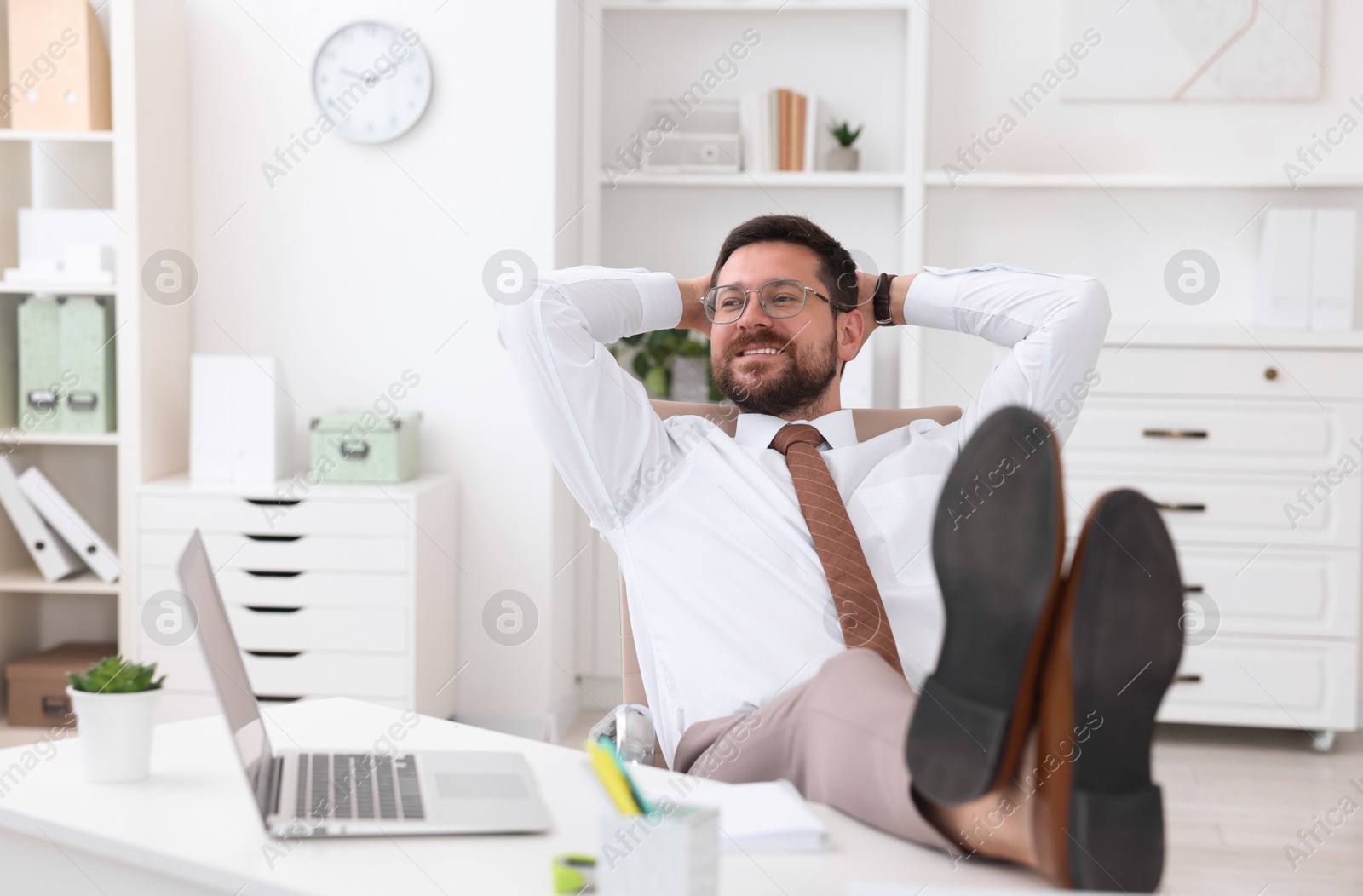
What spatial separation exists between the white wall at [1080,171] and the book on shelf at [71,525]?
2.27m

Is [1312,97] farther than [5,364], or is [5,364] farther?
[1312,97]

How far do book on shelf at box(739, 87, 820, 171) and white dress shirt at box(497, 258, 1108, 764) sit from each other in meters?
1.58

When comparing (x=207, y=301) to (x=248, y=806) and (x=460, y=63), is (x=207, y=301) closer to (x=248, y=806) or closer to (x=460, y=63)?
(x=460, y=63)

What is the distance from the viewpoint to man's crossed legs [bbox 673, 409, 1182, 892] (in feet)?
2.47

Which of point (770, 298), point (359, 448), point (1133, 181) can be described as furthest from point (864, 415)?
point (1133, 181)

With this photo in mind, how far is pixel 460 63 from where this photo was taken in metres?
2.98

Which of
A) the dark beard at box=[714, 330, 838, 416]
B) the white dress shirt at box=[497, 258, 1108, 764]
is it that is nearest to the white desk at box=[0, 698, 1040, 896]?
the white dress shirt at box=[497, 258, 1108, 764]

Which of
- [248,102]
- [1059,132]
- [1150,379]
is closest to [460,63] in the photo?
[248,102]

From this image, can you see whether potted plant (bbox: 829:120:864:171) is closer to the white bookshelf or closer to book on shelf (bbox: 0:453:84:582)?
the white bookshelf

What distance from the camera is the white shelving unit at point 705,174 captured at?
3305 millimetres

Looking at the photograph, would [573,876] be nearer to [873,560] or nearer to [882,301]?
[873,560]

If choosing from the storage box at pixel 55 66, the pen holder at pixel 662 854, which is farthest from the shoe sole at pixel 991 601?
the storage box at pixel 55 66

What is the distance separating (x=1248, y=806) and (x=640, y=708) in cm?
187

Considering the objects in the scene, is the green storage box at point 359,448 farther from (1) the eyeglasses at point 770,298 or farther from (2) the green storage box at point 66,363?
(1) the eyeglasses at point 770,298
